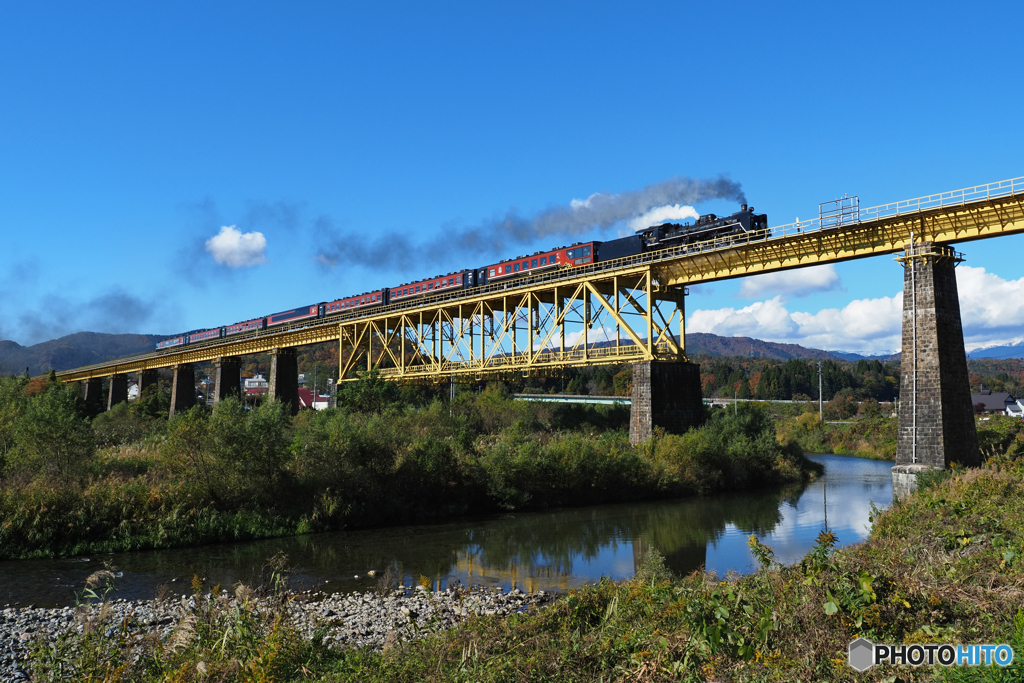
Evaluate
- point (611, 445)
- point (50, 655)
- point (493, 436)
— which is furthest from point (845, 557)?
point (493, 436)

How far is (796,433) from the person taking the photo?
200 ft

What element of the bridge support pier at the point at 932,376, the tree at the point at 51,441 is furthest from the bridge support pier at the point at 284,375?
the bridge support pier at the point at 932,376

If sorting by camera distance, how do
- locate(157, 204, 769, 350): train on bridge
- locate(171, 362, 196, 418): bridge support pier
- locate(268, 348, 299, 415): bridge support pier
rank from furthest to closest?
locate(171, 362, 196, 418): bridge support pier < locate(268, 348, 299, 415): bridge support pier < locate(157, 204, 769, 350): train on bridge

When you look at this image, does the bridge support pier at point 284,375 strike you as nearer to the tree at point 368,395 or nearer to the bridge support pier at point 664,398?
the tree at point 368,395

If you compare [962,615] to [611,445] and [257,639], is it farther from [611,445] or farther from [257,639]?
[611,445]

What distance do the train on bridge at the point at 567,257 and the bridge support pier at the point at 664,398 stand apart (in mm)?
6722

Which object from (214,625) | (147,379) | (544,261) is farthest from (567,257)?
(147,379)

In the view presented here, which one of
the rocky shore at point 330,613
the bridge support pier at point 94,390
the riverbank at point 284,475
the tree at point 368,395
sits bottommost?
the rocky shore at point 330,613

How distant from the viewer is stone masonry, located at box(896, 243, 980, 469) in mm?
21906

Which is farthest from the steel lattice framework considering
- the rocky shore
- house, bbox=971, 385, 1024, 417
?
house, bbox=971, 385, 1024, 417

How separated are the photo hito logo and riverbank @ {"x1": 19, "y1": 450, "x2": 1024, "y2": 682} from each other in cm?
12

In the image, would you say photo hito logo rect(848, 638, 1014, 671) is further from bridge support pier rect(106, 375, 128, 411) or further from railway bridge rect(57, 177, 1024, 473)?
bridge support pier rect(106, 375, 128, 411)

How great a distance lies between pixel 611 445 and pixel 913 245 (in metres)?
16.6

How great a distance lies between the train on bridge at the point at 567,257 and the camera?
3009 cm
